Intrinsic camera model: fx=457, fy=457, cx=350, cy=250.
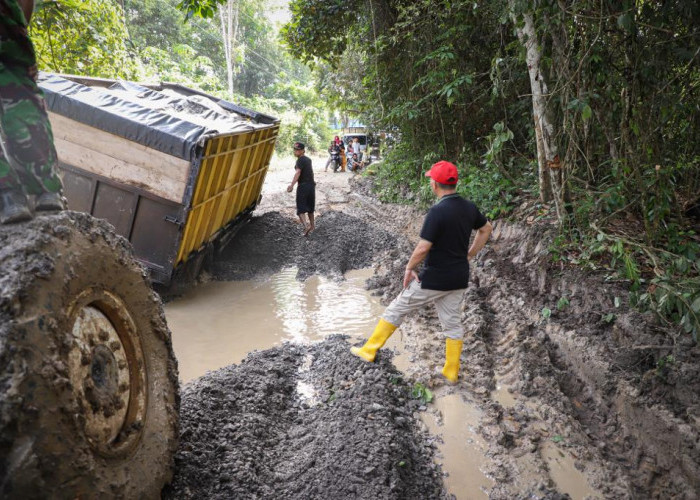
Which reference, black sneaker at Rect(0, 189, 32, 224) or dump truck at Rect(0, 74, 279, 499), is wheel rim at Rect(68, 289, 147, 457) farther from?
black sneaker at Rect(0, 189, 32, 224)

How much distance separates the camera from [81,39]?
887 cm

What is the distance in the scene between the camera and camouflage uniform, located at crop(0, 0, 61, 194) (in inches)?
73.3

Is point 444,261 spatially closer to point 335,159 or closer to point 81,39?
point 81,39

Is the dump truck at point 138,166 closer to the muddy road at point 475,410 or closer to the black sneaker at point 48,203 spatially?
the muddy road at point 475,410

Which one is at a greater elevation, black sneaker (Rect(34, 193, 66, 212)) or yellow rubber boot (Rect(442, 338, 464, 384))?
black sneaker (Rect(34, 193, 66, 212))

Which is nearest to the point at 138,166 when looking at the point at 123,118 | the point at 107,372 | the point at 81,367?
the point at 123,118

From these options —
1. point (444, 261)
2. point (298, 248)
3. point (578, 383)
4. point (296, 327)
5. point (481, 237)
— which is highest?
point (481, 237)

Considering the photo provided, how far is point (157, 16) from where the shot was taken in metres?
23.7

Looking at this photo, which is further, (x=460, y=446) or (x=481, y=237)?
(x=481, y=237)

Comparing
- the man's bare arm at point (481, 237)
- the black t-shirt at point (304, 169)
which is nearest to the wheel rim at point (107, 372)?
the man's bare arm at point (481, 237)

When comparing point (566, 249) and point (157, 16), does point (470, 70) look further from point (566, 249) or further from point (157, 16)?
point (157, 16)

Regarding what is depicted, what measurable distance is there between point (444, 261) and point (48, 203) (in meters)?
2.71

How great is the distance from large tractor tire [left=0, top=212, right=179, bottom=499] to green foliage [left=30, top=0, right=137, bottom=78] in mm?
7371

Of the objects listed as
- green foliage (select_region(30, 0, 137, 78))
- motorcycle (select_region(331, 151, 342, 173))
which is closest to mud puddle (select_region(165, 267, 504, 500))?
green foliage (select_region(30, 0, 137, 78))
